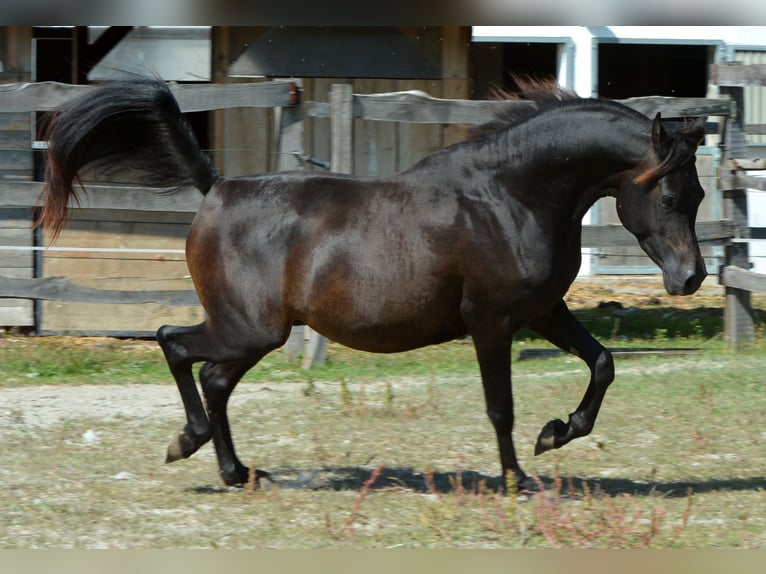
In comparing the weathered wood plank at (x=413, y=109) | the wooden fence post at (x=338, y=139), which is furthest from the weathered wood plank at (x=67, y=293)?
the weathered wood plank at (x=413, y=109)

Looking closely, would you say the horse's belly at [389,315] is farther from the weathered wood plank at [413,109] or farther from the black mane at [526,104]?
the weathered wood plank at [413,109]

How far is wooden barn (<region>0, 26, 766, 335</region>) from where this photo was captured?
10852 mm

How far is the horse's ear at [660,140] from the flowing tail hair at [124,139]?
232cm

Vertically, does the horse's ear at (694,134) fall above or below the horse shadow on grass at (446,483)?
above

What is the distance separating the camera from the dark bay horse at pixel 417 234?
5.48 meters

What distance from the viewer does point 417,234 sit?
564cm

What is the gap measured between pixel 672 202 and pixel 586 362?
95cm

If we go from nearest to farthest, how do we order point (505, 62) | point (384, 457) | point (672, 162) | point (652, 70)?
point (672, 162), point (384, 457), point (505, 62), point (652, 70)

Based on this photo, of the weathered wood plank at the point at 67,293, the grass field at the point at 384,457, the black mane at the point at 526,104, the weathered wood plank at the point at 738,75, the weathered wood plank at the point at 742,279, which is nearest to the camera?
the grass field at the point at 384,457

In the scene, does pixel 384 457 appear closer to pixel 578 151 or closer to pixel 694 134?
pixel 578 151

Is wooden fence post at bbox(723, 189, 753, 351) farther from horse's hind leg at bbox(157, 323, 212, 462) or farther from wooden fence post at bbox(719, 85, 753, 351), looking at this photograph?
horse's hind leg at bbox(157, 323, 212, 462)

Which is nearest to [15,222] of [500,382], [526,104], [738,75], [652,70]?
[526,104]

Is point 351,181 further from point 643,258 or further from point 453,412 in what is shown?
point 643,258

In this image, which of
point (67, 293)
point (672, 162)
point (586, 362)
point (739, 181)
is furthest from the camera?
point (739, 181)
